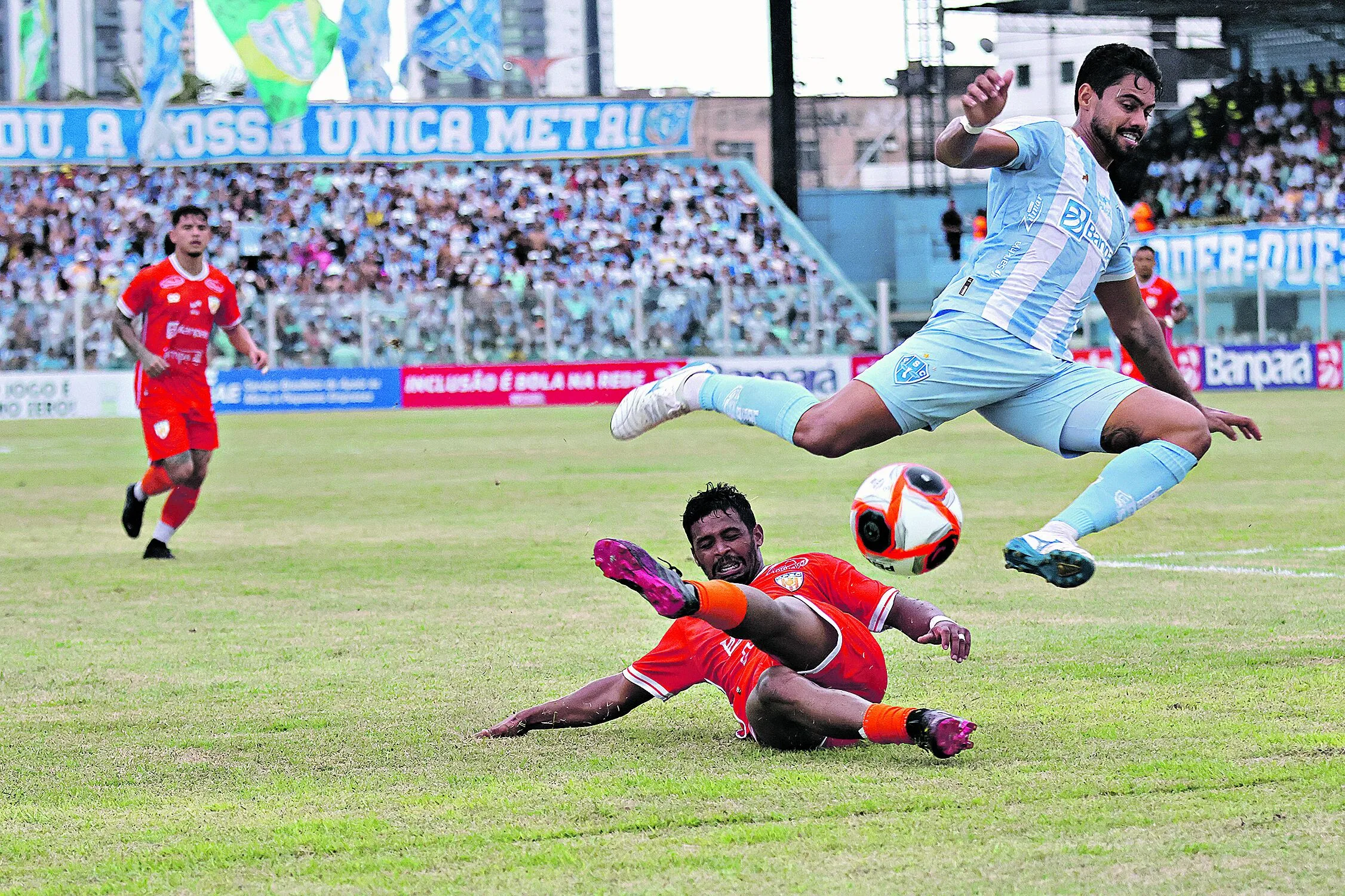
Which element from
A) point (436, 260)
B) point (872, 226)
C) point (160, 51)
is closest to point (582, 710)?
point (436, 260)

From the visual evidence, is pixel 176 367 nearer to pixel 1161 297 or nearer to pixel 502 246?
pixel 1161 297

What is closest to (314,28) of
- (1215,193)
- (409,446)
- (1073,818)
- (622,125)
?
(622,125)

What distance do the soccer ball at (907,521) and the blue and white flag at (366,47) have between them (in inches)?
1335

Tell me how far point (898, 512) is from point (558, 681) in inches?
70.3

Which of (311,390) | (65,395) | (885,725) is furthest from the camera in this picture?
(311,390)

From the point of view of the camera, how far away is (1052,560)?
495 cm

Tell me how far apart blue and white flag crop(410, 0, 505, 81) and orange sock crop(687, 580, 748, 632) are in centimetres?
3501

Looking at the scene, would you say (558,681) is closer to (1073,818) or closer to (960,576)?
(1073,818)

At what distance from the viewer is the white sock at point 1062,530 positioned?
5133mm

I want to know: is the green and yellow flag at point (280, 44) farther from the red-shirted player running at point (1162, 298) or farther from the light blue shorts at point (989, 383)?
the light blue shorts at point (989, 383)

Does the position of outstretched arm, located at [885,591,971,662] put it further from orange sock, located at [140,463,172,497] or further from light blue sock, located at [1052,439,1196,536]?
orange sock, located at [140,463,172,497]

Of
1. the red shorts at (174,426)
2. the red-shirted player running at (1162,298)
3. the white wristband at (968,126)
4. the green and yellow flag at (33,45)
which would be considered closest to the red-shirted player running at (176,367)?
the red shorts at (174,426)

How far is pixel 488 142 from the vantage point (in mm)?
39031

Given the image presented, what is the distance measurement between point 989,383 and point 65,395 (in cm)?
2814
